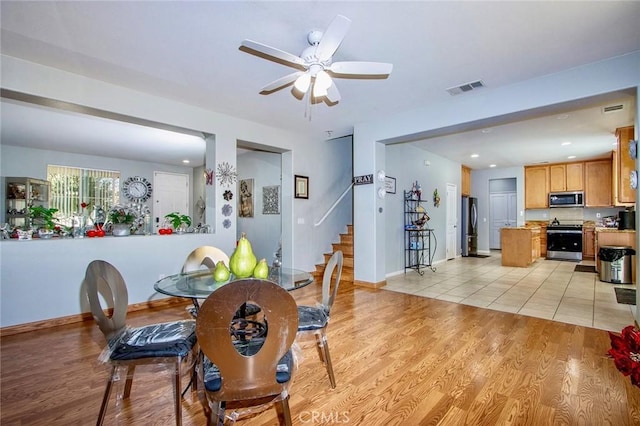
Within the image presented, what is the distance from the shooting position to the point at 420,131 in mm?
4297

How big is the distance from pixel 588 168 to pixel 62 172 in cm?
1296

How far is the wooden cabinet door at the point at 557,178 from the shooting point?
26.8ft

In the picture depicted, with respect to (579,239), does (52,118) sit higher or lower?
higher

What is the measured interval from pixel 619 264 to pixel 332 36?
240 inches

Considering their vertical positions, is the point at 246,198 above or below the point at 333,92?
below

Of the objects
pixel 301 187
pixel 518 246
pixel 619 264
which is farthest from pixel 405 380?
pixel 518 246

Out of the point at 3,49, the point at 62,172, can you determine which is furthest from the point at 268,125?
the point at 62,172

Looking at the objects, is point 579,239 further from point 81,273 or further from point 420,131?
point 81,273

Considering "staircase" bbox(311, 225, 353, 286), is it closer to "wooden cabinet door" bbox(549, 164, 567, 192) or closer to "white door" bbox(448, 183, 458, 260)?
"white door" bbox(448, 183, 458, 260)

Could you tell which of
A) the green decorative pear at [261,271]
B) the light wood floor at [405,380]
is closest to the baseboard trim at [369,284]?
the light wood floor at [405,380]

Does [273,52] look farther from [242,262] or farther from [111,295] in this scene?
[111,295]

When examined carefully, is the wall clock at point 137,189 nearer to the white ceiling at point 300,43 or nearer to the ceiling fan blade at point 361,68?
the white ceiling at point 300,43

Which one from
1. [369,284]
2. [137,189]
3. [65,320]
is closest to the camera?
[65,320]

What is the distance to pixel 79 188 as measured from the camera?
686 cm
